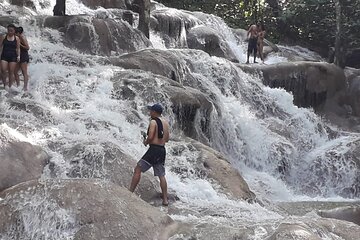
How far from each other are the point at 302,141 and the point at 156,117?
9.43 m

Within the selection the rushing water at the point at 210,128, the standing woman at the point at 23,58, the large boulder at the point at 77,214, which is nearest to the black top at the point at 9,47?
the standing woman at the point at 23,58

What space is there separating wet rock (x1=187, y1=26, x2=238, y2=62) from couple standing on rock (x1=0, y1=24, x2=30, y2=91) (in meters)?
10.5

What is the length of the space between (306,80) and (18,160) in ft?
44.2

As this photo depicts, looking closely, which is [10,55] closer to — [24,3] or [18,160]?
[18,160]

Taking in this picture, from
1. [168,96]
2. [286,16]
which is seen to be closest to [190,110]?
[168,96]

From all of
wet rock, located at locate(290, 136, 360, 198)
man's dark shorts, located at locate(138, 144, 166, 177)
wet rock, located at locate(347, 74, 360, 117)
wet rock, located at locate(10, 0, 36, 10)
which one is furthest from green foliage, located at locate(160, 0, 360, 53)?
man's dark shorts, located at locate(138, 144, 166, 177)

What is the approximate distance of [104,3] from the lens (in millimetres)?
23188

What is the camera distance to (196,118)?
13.6 metres

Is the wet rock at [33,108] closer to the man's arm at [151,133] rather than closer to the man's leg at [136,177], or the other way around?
the man's leg at [136,177]

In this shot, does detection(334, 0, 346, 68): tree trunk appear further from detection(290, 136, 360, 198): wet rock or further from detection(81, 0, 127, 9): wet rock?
detection(81, 0, 127, 9): wet rock

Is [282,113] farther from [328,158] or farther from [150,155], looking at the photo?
[150,155]

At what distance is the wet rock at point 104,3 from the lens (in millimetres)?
22812

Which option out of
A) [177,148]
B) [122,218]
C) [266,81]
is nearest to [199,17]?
[266,81]

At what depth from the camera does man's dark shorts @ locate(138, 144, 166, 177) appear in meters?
8.28
